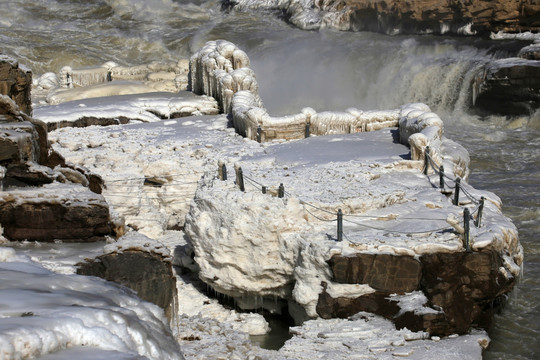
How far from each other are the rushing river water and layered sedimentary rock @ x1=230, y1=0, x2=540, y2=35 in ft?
3.14

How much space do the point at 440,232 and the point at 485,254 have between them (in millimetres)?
902

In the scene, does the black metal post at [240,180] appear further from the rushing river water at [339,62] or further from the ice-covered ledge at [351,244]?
the rushing river water at [339,62]

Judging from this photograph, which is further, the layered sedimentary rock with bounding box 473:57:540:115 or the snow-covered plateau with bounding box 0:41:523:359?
the layered sedimentary rock with bounding box 473:57:540:115

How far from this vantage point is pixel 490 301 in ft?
42.0

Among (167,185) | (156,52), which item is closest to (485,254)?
(167,185)

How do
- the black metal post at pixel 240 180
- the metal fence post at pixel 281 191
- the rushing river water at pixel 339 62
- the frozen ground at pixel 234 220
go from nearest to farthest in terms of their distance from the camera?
1. the frozen ground at pixel 234 220
2. the metal fence post at pixel 281 191
3. the black metal post at pixel 240 180
4. the rushing river water at pixel 339 62

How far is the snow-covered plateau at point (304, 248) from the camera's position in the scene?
420 inches

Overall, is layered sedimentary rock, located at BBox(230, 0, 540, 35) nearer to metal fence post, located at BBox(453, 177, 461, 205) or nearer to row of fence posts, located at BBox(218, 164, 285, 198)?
metal fence post, located at BBox(453, 177, 461, 205)

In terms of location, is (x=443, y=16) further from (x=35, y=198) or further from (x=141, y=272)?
(x=141, y=272)

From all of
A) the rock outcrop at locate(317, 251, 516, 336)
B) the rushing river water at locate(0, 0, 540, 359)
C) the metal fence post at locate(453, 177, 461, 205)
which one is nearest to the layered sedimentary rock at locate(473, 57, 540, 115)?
the rushing river water at locate(0, 0, 540, 359)

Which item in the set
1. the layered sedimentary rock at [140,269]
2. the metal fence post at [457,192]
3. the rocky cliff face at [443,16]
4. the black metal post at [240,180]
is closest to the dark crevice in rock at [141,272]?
the layered sedimentary rock at [140,269]

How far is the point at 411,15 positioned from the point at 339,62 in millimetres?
5547

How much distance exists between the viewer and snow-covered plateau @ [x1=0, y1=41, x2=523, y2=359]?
1068cm

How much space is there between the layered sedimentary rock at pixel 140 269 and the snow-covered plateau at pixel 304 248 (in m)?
0.08
